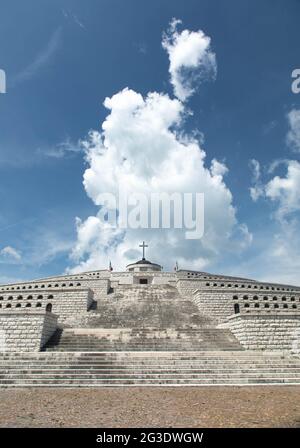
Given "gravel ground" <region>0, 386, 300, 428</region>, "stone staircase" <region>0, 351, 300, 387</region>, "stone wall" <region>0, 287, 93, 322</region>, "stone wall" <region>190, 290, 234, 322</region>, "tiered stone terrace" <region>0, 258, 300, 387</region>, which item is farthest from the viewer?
"stone wall" <region>190, 290, 234, 322</region>

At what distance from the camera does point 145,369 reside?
12.2m

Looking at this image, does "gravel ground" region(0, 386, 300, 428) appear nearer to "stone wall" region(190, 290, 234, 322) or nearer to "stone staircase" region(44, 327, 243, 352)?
"stone staircase" region(44, 327, 243, 352)

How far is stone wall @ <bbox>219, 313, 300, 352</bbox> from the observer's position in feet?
51.7

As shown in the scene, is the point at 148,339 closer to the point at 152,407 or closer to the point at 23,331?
the point at 23,331

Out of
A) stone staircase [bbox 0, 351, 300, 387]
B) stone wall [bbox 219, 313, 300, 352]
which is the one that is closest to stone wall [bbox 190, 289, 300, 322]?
stone wall [bbox 219, 313, 300, 352]

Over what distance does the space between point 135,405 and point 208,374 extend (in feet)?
15.0

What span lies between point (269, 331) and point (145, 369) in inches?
284

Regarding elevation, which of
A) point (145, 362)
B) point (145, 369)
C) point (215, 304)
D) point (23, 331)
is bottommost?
point (145, 369)

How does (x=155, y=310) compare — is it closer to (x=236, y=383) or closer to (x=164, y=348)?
(x=164, y=348)

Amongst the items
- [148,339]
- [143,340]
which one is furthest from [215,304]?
[143,340]

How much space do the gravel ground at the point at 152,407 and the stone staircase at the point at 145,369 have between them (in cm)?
67

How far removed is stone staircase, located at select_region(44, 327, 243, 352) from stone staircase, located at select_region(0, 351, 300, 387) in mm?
1403

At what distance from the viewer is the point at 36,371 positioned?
479 inches

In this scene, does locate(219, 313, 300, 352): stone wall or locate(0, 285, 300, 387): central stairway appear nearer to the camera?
locate(0, 285, 300, 387): central stairway
